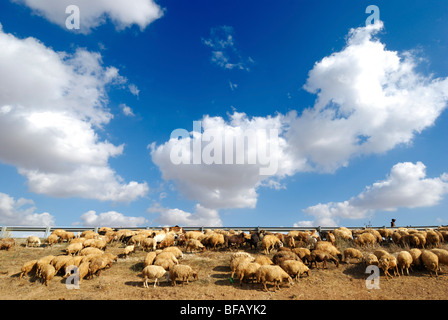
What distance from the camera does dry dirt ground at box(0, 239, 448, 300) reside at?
1053 cm

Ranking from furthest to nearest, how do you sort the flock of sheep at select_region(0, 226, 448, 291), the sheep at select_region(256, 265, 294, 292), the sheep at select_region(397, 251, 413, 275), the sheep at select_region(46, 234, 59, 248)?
1. the sheep at select_region(46, 234, 59, 248)
2. the sheep at select_region(397, 251, 413, 275)
3. the flock of sheep at select_region(0, 226, 448, 291)
4. the sheep at select_region(256, 265, 294, 292)

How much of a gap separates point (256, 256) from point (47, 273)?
11474 millimetres

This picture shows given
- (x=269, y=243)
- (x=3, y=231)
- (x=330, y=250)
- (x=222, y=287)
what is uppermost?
(x=3, y=231)

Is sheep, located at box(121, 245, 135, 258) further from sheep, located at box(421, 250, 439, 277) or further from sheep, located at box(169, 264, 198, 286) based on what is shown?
sheep, located at box(421, 250, 439, 277)

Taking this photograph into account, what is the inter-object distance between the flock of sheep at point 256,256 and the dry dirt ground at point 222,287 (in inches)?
16.7

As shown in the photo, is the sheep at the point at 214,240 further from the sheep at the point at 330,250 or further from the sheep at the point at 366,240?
the sheep at the point at 366,240

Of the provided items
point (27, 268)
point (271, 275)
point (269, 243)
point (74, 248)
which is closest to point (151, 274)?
point (271, 275)

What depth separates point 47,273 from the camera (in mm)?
11953

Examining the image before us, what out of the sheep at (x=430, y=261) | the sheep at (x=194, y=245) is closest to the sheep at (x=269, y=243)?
the sheep at (x=194, y=245)

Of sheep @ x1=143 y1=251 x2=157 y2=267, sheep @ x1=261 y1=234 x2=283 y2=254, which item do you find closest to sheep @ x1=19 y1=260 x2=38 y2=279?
sheep @ x1=143 y1=251 x2=157 y2=267

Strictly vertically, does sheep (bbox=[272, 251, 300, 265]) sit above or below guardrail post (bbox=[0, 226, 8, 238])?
below

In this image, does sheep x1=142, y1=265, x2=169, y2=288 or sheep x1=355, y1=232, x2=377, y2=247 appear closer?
sheep x1=142, y1=265, x2=169, y2=288

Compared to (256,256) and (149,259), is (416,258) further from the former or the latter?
(149,259)
